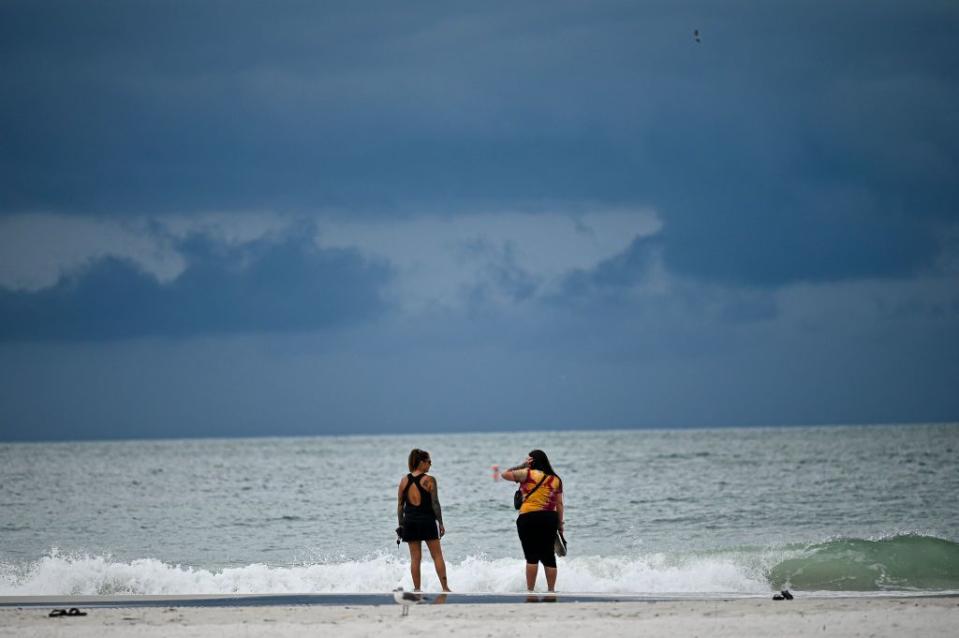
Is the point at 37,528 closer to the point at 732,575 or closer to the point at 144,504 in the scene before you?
the point at 144,504

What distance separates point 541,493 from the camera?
13.7 metres

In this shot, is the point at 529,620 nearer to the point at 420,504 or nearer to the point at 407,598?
the point at 407,598

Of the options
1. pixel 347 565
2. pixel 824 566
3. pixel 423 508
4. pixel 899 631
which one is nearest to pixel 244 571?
pixel 347 565

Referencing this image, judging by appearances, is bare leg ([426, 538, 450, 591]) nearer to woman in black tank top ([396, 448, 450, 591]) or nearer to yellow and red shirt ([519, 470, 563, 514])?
woman in black tank top ([396, 448, 450, 591])

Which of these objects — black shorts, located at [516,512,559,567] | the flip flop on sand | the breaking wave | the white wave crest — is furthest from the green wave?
the flip flop on sand

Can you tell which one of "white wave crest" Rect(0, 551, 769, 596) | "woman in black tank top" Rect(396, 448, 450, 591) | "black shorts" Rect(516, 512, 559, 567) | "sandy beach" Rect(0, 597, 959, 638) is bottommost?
"white wave crest" Rect(0, 551, 769, 596)

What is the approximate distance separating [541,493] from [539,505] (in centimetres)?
16

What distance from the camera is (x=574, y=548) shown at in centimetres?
2402

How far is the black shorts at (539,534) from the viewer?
13742 millimetres

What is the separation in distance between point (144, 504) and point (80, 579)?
Answer: 68.3 feet

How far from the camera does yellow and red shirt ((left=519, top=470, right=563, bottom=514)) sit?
44.9ft

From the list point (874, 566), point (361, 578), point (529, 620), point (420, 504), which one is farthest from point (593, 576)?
point (529, 620)

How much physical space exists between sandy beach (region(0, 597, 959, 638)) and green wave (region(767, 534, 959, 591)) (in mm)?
5205

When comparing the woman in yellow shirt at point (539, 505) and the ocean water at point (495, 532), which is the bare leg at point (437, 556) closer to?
the woman in yellow shirt at point (539, 505)
